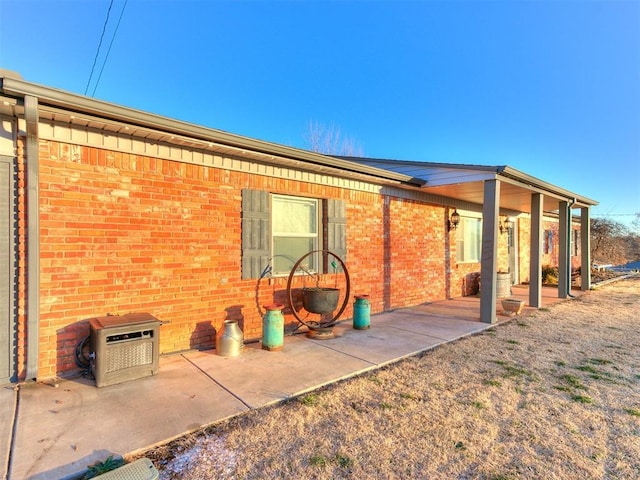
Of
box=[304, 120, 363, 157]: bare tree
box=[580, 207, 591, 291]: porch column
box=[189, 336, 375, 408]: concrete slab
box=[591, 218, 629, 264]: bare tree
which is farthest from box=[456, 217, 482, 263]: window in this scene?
box=[591, 218, 629, 264]: bare tree

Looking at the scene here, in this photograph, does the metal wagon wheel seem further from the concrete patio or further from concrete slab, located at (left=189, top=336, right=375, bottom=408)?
concrete slab, located at (left=189, top=336, right=375, bottom=408)

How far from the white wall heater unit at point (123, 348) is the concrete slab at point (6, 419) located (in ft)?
Result: 2.10

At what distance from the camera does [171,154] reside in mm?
4250

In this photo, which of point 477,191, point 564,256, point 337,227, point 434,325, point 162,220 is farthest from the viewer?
point 564,256

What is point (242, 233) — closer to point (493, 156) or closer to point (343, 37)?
point (343, 37)

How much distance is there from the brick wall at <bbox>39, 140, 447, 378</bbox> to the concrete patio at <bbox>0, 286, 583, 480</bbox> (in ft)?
1.55

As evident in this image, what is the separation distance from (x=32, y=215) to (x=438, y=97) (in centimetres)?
1518

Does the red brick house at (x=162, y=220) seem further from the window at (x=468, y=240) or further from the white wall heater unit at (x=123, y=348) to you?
the window at (x=468, y=240)

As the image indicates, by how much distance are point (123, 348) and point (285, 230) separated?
2.88 m

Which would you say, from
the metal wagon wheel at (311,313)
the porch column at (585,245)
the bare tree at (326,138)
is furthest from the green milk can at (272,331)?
the bare tree at (326,138)

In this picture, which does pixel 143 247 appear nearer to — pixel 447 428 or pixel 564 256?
pixel 447 428

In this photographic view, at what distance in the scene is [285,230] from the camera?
5.59 meters

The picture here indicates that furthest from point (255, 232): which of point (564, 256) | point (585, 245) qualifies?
point (585, 245)

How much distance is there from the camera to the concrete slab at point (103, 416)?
7.39 feet
